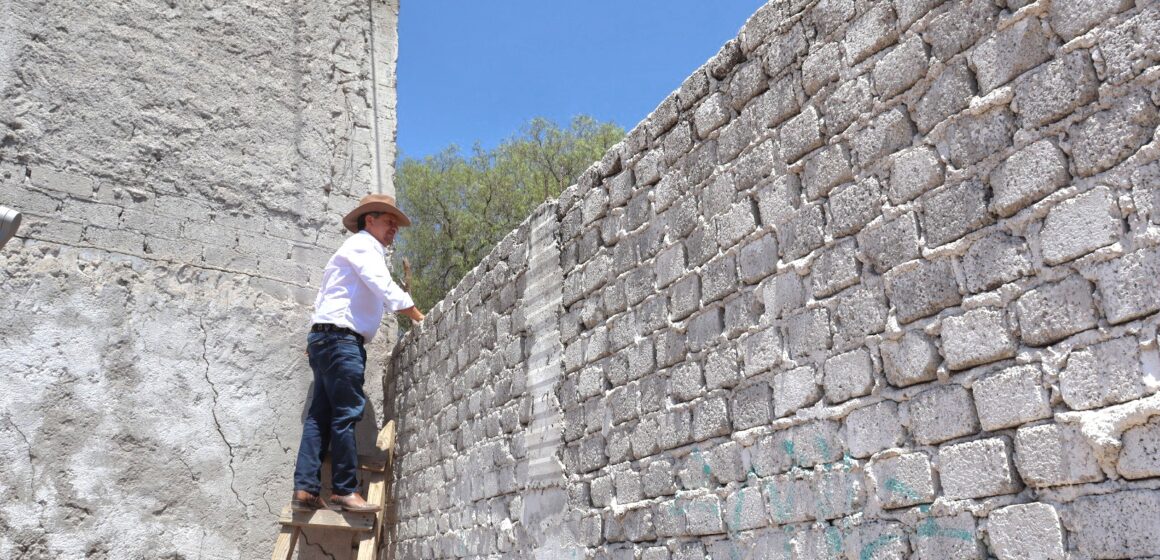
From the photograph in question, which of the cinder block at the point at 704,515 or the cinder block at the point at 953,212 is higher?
the cinder block at the point at 953,212

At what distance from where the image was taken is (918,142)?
2580 millimetres

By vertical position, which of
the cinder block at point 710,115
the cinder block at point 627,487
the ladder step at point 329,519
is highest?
the cinder block at point 710,115

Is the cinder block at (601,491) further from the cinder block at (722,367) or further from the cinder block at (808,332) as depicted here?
the cinder block at (808,332)

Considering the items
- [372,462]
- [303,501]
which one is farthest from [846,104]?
[372,462]

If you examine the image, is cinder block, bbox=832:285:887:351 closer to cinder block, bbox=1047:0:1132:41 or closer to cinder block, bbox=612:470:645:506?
cinder block, bbox=1047:0:1132:41

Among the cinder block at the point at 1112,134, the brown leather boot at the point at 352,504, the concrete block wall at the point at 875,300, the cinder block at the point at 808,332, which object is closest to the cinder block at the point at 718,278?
the concrete block wall at the point at 875,300

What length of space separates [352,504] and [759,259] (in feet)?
10.1

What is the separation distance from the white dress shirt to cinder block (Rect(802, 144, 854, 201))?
2906mm

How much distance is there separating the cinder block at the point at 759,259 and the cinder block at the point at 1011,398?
34.2 inches

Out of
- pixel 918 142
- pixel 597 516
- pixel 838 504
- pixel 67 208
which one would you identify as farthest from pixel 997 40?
pixel 67 208

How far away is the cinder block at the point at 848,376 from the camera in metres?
2.65

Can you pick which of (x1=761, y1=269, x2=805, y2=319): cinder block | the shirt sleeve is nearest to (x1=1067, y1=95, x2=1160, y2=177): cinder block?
(x1=761, y1=269, x2=805, y2=319): cinder block

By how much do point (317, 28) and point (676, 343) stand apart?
421 cm

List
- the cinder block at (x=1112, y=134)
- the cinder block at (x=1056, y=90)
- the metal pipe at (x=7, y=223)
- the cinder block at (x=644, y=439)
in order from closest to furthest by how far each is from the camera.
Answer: the cinder block at (x=1112, y=134), the cinder block at (x=1056, y=90), the cinder block at (x=644, y=439), the metal pipe at (x=7, y=223)
